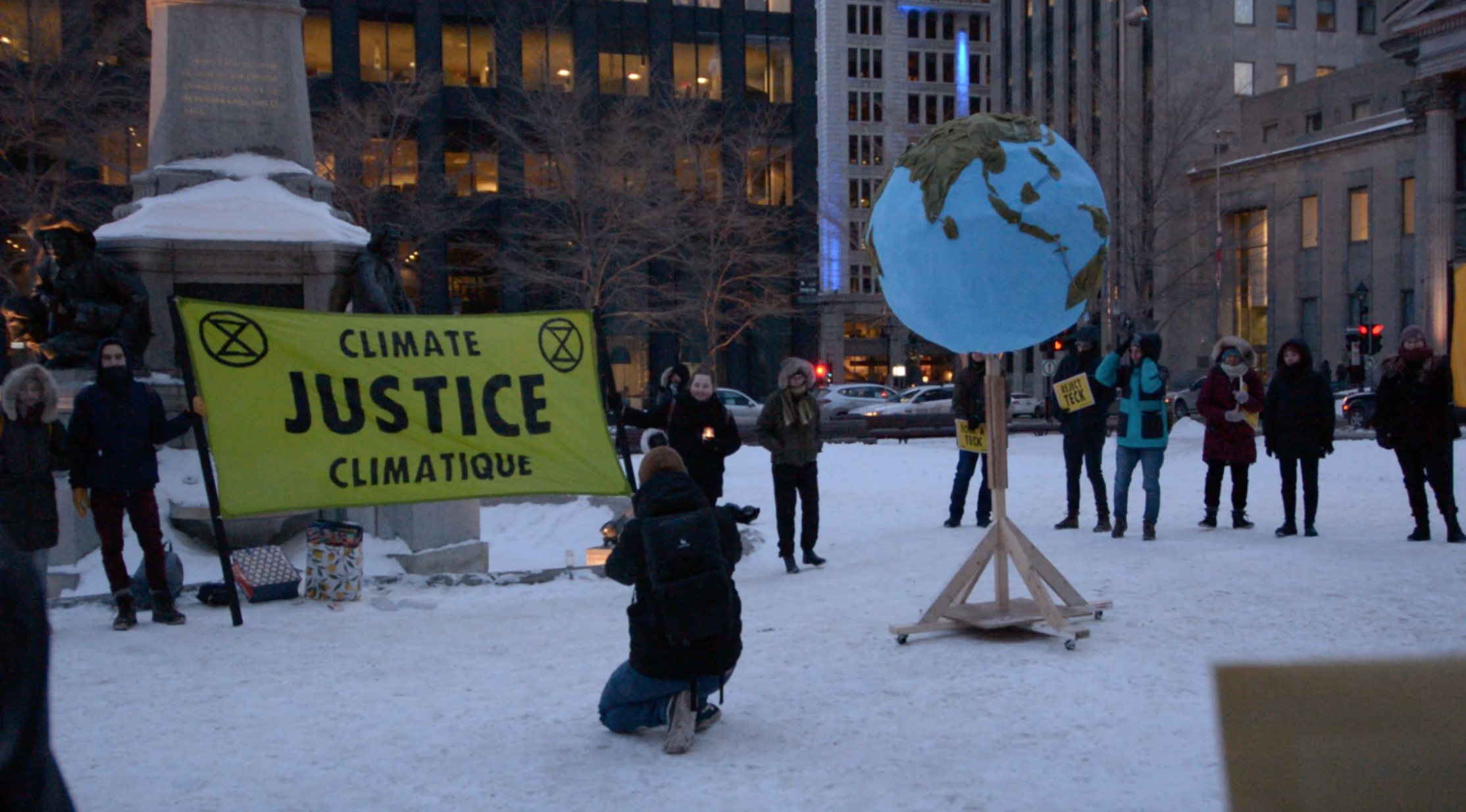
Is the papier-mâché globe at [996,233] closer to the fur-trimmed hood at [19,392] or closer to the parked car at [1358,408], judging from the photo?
the fur-trimmed hood at [19,392]

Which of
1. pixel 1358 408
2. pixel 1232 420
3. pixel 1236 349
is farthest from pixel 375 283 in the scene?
pixel 1358 408

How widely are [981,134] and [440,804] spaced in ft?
Answer: 14.1

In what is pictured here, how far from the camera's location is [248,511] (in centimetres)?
741

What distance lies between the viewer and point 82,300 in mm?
10023

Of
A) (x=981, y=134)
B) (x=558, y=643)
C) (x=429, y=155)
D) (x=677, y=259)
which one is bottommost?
(x=558, y=643)

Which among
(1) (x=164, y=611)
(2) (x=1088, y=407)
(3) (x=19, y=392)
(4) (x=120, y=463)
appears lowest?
(1) (x=164, y=611)

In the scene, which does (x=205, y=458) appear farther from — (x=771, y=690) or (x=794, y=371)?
(x=794, y=371)

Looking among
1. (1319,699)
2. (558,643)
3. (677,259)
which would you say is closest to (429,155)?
(677,259)

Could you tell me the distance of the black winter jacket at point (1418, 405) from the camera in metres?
9.96

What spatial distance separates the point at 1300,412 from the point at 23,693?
1070cm

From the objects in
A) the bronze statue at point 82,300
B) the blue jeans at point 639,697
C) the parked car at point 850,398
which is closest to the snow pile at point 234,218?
the bronze statue at point 82,300

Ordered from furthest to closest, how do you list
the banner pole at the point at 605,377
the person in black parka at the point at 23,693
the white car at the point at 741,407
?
the white car at the point at 741,407 < the banner pole at the point at 605,377 < the person in black parka at the point at 23,693

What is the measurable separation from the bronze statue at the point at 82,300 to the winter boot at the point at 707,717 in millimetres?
7157

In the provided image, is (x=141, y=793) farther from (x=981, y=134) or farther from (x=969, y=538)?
(x=969, y=538)
